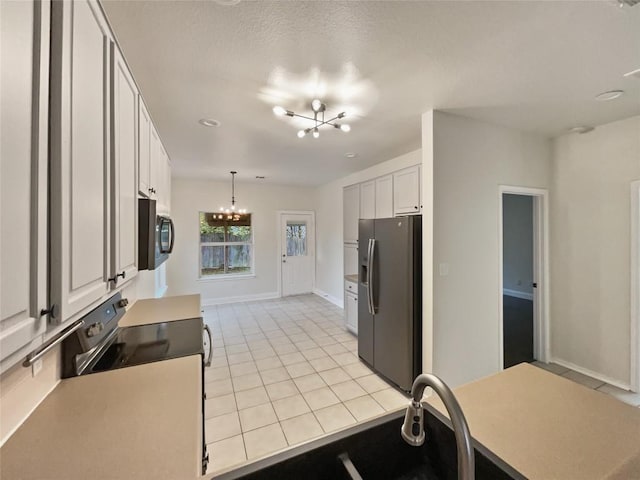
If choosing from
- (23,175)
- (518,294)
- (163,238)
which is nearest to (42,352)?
(23,175)

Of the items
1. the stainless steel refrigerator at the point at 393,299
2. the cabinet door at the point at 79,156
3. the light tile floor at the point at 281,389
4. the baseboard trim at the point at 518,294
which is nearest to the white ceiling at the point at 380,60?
the cabinet door at the point at 79,156

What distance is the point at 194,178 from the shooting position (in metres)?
5.47

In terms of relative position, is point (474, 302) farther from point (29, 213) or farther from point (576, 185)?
point (29, 213)

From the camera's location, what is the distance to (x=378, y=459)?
0.88 m

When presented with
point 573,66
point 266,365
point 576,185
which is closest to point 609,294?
point 576,185

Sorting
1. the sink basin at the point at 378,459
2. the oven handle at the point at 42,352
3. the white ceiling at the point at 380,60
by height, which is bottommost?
the sink basin at the point at 378,459

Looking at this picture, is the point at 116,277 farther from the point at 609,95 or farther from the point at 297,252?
the point at 297,252

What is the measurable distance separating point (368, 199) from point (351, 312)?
179 cm

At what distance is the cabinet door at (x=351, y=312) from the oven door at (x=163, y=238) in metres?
2.54

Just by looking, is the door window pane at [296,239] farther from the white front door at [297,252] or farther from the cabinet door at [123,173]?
the cabinet door at [123,173]

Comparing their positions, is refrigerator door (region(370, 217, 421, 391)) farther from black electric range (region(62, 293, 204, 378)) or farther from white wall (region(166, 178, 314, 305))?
white wall (region(166, 178, 314, 305))

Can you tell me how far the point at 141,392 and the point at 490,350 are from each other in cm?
306

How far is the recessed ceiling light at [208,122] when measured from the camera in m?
2.57

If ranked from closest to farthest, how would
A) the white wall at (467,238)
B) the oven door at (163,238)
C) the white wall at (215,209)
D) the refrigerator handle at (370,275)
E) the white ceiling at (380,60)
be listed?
the white ceiling at (380,60), the oven door at (163,238), the white wall at (467,238), the refrigerator handle at (370,275), the white wall at (215,209)
